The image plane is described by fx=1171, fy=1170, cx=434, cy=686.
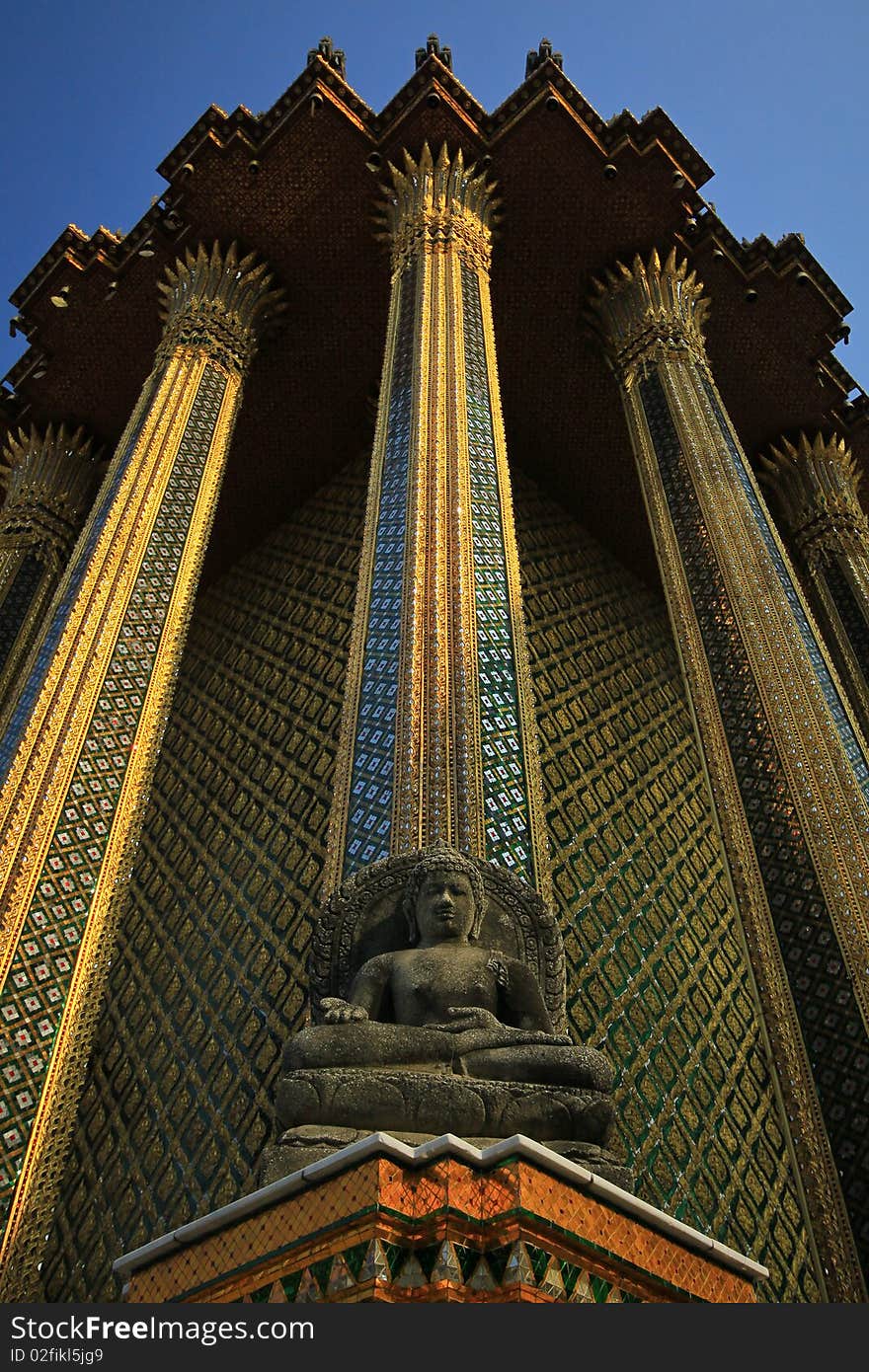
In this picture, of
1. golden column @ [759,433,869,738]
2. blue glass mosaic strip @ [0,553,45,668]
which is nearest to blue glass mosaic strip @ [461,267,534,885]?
golden column @ [759,433,869,738]

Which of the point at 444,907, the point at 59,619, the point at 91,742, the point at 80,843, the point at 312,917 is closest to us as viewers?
the point at 444,907

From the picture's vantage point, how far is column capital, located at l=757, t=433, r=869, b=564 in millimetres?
8242

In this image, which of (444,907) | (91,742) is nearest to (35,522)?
(91,742)

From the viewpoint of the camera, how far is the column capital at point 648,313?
759 cm

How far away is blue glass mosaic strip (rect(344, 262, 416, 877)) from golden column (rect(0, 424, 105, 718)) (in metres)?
2.87

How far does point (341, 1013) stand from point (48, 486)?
6698 mm

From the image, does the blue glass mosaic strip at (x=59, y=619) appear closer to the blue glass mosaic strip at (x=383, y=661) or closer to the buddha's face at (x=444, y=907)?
the blue glass mosaic strip at (x=383, y=661)

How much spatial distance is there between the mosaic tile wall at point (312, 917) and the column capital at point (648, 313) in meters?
1.49

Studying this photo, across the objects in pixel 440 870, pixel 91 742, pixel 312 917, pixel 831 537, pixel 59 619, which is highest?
pixel 831 537

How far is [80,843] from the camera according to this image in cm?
455

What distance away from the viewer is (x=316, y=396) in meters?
8.82

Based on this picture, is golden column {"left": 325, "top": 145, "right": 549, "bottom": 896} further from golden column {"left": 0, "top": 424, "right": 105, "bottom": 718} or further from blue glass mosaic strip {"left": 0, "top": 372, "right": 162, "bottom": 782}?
golden column {"left": 0, "top": 424, "right": 105, "bottom": 718}

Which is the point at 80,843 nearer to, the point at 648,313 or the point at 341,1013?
the point at 341,1013

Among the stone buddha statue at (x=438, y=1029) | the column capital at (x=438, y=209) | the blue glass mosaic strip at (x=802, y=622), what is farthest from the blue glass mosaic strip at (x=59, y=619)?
the blue glass mosaic strip at (x=802, y=622)
